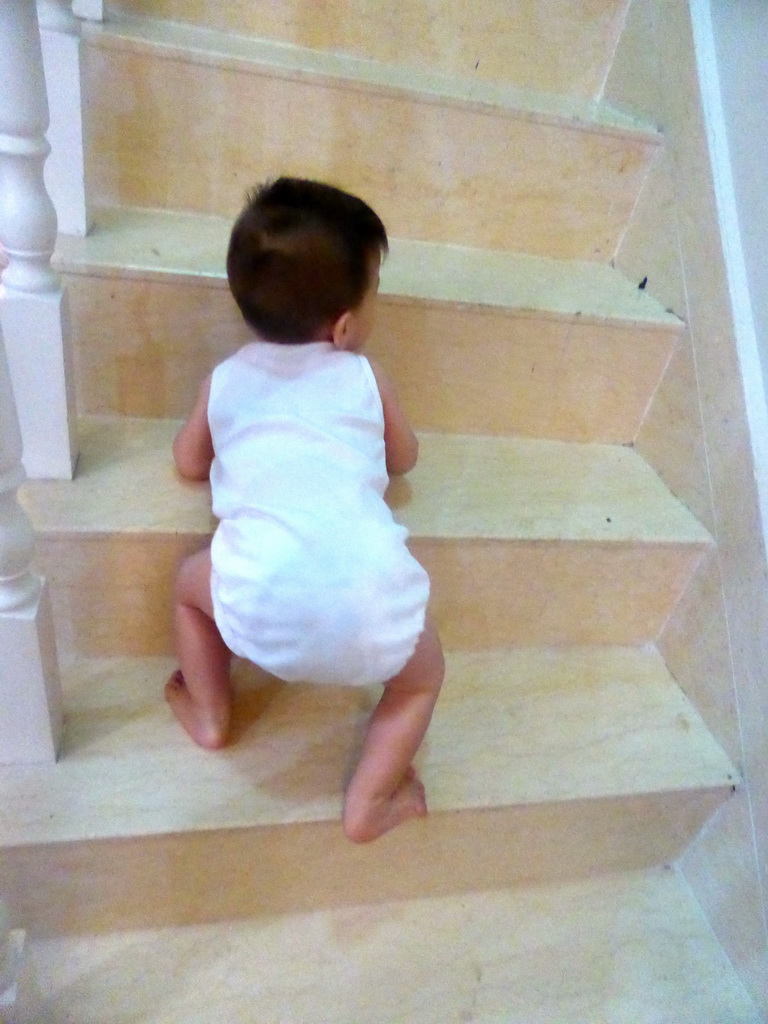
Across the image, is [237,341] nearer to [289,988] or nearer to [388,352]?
[388,352]

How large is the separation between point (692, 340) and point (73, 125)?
93 cm

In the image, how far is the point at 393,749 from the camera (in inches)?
33.8

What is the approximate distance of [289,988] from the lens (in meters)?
0.90

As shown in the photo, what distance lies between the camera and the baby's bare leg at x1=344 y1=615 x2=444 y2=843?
2.79 ft

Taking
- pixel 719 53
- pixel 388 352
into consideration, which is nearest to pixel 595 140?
pixel 719 53

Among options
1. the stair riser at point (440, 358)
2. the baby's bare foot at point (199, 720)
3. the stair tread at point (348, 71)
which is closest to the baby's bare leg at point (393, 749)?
the baby's bare foot at point (199, 720)

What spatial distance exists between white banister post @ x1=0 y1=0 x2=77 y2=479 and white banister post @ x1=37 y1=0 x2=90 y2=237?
16 cm

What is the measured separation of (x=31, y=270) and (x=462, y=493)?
0.62 metres

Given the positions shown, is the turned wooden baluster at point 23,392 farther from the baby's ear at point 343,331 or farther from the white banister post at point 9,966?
the baby's ear at point 343,331

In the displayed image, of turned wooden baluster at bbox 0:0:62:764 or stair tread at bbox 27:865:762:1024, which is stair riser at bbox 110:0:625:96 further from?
stair tread at bbox 27:865:762:1024

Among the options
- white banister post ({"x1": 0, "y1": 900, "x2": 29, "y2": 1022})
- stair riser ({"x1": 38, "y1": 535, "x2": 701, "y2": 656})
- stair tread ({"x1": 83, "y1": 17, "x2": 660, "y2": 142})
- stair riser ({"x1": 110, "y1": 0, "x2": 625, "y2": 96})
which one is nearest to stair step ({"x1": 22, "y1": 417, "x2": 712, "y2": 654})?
stair riser ({"x1": 38, "y1": 535, "x2": 701, "y2": 656})

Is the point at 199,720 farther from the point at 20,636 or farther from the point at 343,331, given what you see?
the point at 343,331

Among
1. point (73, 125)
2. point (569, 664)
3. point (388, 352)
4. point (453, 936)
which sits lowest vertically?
point (453, 936)

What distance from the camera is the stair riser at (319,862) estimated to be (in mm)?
837
